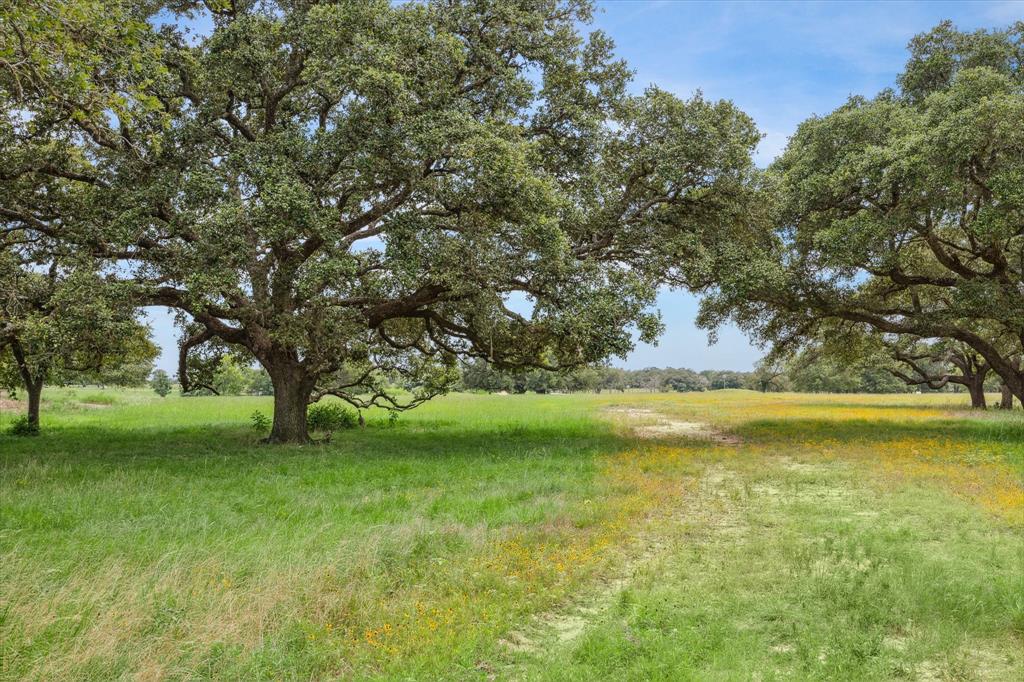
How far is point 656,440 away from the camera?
22.7 m

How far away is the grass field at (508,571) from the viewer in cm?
573

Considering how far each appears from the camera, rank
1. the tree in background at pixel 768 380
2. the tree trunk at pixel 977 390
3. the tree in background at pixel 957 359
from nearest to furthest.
Answer: the tree in background at pixel 957 359 < the tree trunk at pixel 977 390 < the tree in background at pixel 768 380

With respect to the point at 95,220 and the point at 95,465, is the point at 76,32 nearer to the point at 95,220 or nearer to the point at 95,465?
the point at 95,220

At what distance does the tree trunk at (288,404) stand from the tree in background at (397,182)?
0.07 m

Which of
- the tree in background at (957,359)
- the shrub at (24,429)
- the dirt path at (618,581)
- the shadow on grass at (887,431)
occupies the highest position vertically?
the tree in background at (957,359)

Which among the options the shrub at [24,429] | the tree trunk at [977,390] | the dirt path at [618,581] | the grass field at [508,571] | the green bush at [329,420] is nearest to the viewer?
the grass field at [508,571]

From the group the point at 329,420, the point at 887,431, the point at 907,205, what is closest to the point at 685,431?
the point at 887,431

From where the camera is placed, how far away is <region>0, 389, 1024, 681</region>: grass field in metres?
5.73

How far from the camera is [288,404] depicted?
21.1m

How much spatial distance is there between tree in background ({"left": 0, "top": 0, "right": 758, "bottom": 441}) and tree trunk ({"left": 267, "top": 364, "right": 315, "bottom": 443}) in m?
0.07

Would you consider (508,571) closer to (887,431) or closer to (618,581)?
(618,581)

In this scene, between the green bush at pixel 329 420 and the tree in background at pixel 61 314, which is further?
the green bush at pixel 329 420

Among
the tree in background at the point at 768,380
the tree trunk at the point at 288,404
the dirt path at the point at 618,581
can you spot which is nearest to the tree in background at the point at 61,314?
the tree trunk at the point at 288,404

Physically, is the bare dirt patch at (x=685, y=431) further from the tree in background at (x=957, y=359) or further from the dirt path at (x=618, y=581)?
the tree in background at (x=957, y=359)
